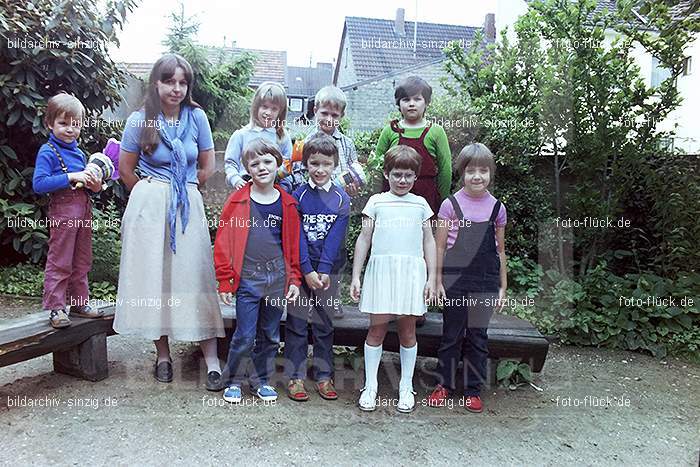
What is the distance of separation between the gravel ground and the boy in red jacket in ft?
1.39

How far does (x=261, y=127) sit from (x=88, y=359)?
1.99 metres

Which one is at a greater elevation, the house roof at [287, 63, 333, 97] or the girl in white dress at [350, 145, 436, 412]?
the house roof at [287, 63, 333, 97]

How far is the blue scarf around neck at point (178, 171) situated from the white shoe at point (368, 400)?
5.09 feet

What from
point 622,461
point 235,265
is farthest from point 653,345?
point 235,265

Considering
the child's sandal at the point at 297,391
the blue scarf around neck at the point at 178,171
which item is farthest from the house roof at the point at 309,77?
the child's sandal at the point at 297,391

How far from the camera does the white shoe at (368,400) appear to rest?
11.6 feet

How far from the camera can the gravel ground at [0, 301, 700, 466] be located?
9.87 ft

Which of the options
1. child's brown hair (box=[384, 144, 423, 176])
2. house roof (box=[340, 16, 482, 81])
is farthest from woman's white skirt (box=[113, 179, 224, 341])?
house roof (box=[340, 16, 482, 81])

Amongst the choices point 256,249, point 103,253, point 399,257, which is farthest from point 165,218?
point 103,253

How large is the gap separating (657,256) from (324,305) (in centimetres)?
374

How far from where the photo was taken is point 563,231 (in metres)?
5.66

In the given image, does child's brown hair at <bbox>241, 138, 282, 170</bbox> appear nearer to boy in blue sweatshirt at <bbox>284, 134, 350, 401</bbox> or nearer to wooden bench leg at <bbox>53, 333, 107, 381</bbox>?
boy in blue sweatshirt at <bbox>284, 134, 350, 401</bbox>

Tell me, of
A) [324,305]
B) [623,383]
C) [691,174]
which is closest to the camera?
[324,305]

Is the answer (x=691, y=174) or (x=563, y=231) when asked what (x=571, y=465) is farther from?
(x=691, y=174)
